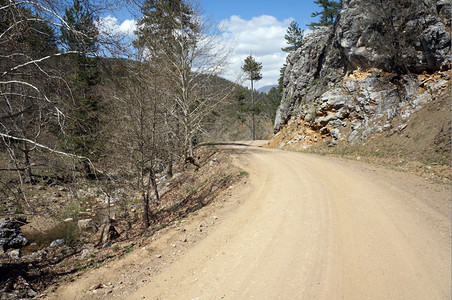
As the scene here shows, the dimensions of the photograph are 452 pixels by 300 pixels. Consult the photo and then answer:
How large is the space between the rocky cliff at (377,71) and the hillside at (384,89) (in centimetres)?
5

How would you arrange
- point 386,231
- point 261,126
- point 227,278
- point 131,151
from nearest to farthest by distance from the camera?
point 227,278 → point 386,231 → point 131,151 → point 261,126

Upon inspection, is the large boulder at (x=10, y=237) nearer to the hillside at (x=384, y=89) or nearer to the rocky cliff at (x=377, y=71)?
the hillside at (x=384, y=89)

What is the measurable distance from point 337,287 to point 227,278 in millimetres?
1781

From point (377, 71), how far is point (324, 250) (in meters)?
17.3

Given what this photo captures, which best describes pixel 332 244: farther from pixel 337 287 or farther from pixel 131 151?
pixel 131 151

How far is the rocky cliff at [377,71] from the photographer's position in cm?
1583

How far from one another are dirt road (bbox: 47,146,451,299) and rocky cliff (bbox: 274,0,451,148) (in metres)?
9.64

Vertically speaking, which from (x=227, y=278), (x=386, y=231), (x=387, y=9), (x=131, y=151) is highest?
(x=387, y=9)

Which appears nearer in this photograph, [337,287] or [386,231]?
[337,287]

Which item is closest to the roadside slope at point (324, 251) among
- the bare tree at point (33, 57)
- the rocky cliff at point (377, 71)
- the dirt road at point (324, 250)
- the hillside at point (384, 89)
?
the dirt road at point (324, 250)

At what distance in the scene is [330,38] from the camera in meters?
26.1

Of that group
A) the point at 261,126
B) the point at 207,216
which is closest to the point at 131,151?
the point at 207,216

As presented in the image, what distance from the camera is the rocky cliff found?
15828mm

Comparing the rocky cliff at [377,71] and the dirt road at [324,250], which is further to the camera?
the rocky cliff at [377,71]
